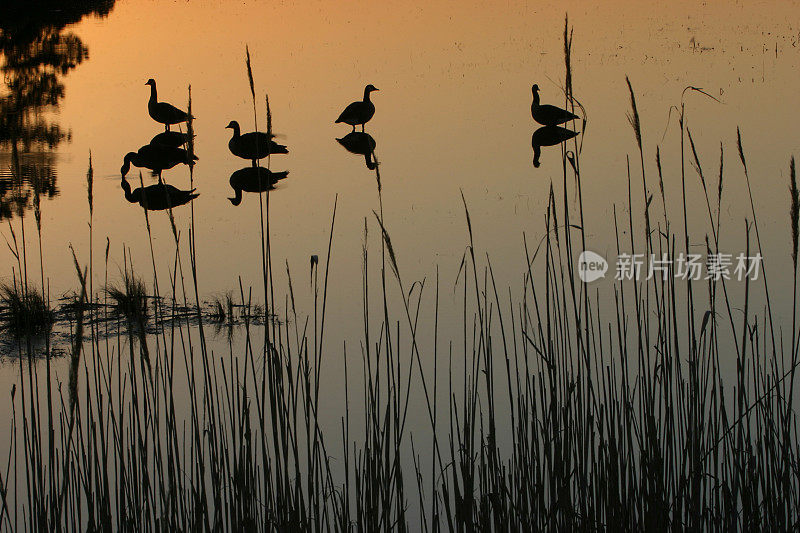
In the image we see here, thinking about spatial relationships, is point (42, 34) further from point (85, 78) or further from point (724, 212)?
point (724, 212)

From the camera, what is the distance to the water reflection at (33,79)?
6.77 m

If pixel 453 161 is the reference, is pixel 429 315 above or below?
below

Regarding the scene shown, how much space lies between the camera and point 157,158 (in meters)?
7.47

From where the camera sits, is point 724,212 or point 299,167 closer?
point 724,212

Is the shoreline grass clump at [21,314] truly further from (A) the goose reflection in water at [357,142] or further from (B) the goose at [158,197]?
(A) the goose reflection in water at [357,142]

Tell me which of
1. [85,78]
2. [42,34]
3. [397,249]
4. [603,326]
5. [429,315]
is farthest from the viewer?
[42,34]

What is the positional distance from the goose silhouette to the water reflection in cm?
54

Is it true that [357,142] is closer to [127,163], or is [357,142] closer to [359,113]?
[359,113]

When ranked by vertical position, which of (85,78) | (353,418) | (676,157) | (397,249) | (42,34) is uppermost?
(42,34)

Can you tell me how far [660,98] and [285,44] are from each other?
5661 millimetres

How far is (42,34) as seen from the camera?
15094 millimetres

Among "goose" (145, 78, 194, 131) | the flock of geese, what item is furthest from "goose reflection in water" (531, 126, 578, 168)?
"goose" (145, 78, 194, 131)

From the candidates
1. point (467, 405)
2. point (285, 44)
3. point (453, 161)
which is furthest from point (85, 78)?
point (467, 405)

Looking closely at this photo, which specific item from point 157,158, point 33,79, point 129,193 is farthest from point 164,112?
point 33,79
